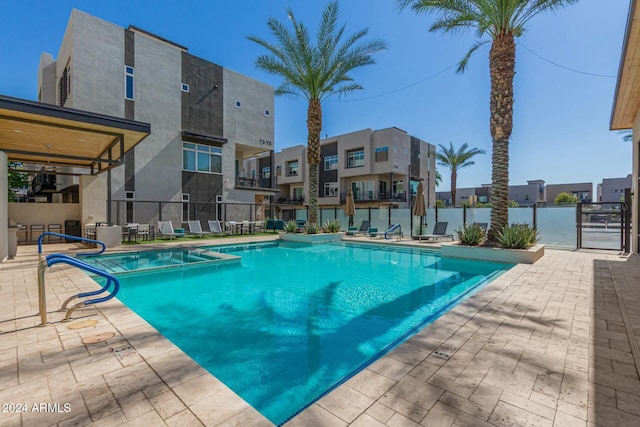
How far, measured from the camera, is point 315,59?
14688 mm

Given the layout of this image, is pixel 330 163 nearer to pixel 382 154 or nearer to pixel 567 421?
pixel 382 154

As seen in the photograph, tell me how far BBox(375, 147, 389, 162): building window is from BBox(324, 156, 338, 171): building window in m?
5.66

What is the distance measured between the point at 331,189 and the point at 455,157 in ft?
48.0

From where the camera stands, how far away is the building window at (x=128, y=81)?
16391 mm

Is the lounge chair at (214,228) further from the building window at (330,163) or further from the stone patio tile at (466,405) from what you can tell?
the building window at (330,163)

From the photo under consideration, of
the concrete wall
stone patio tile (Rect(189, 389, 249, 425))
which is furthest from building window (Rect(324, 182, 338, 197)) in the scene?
stone patio tile (Rect(189, 389, 249, 425))

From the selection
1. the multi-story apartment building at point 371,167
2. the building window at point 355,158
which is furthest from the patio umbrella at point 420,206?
the building window at point 355,158

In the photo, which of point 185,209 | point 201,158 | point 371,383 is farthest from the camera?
point 201,158

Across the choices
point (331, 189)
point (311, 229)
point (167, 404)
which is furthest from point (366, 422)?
point (331, 189)

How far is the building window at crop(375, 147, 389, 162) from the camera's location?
33438mm

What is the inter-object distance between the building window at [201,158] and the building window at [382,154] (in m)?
19.1

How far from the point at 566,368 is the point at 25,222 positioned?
60.0ft

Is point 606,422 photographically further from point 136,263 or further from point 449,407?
point 136,263

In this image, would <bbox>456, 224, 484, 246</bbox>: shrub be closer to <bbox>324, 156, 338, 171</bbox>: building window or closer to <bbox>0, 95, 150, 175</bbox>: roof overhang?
<bbox>0, 95, 150, 175</bbox>: roof overhang
